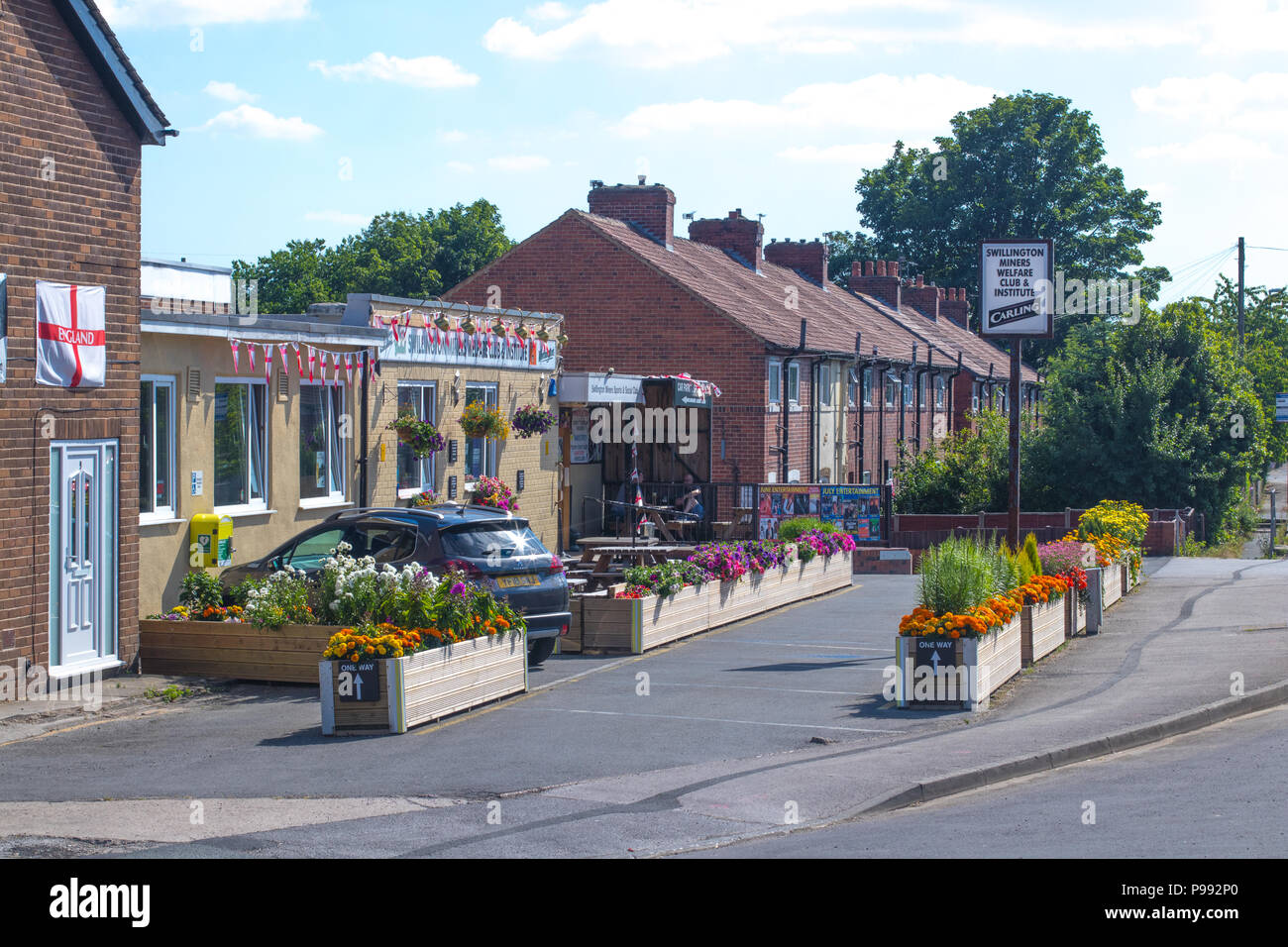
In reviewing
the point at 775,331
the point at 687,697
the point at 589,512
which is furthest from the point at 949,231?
the point at 687,697

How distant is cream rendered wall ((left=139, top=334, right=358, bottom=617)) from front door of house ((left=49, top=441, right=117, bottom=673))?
930mm

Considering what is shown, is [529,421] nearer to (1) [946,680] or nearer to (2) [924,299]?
(1) [946,680]

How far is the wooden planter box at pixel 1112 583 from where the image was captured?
21.5 meters

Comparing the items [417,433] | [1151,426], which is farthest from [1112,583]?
[1151,426]

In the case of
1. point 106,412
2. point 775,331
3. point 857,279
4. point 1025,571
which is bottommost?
point 1025,571

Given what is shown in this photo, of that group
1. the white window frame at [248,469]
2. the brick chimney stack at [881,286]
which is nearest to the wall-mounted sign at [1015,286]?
the white window frame at [248,469]

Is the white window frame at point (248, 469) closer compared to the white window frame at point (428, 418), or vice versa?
the white window frame at point (248, 469)

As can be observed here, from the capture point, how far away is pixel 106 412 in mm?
14617

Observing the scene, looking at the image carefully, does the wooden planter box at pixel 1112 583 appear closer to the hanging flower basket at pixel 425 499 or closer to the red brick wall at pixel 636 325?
the hanging flower basket at pixel 425 499

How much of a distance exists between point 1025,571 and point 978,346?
49613 millimetres

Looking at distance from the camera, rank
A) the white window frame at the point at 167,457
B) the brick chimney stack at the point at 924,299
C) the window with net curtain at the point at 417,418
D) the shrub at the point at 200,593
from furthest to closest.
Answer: the brick chimney stack at the point at 924,299, the window with net curtain at the point at 417,418, the white window frame at the point at 167,457, the shrub at the point at 200,593

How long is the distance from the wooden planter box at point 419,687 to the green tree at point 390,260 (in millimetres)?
61033

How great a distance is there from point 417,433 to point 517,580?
6392 millimetres
